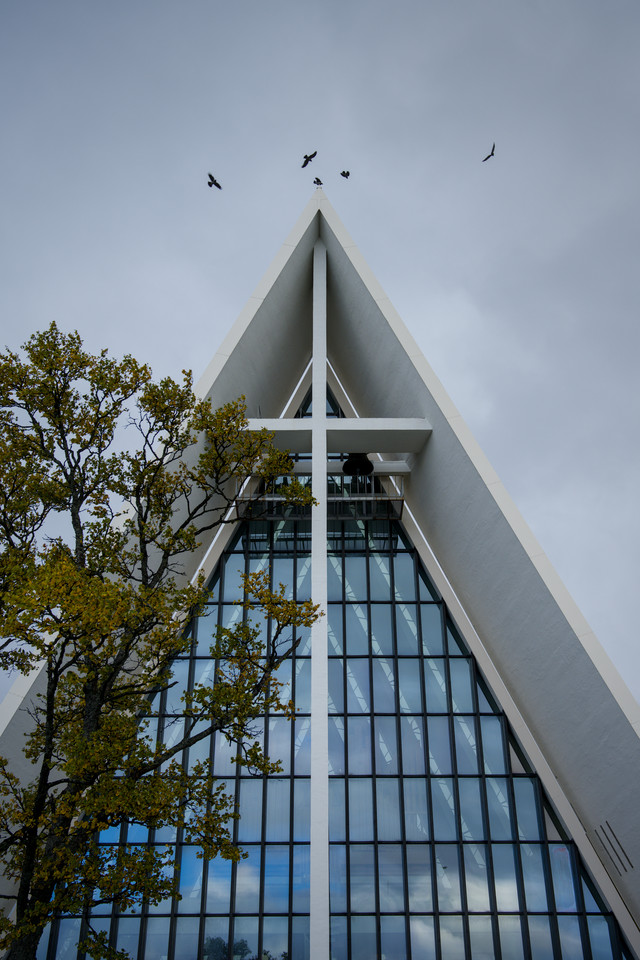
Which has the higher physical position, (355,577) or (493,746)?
(355,577)

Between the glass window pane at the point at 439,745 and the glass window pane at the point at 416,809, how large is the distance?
44 cm

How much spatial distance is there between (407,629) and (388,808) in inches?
148

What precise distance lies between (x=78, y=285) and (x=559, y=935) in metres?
131

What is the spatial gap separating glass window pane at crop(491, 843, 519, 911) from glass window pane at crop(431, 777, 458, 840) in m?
0.88

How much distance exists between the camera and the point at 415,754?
15.0 metres

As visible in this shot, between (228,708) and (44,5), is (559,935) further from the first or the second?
(44,5)

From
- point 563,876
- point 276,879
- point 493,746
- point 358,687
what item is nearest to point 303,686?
point 358,687

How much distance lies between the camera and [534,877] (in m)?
13.8

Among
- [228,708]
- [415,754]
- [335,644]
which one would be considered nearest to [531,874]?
[415,754]

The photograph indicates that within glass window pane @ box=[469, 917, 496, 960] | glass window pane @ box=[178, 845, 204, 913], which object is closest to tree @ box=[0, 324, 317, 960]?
glass window pane @ box=[178, 845, 204, 913]

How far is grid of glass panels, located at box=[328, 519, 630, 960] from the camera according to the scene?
13.5 meters

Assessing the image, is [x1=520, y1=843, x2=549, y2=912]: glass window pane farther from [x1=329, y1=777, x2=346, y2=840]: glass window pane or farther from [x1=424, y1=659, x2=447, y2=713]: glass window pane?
[x1=329, y1=777, x2=346, y2=840]: glass window pane

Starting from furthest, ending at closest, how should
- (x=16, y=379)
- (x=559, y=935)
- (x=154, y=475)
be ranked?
(x=559, y=935)
(x=154, y=475)
(x=16, y=379)

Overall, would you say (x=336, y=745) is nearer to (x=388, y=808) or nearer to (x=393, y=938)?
(x=388, y=808)
